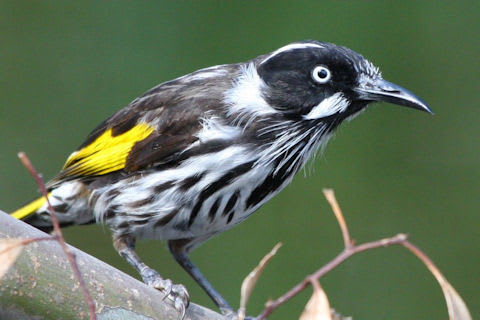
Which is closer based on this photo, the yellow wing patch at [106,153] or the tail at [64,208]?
the yellow wing patch at [106,153]

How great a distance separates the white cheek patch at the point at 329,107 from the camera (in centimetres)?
396

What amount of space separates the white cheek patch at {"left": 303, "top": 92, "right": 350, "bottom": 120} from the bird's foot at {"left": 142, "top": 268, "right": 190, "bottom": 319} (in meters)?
0.75

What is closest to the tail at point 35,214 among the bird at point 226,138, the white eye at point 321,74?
the bird at point 226,138

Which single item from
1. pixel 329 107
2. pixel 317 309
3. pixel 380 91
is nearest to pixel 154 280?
pixel 329 107

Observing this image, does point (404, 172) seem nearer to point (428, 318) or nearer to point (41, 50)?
point (428, 318)

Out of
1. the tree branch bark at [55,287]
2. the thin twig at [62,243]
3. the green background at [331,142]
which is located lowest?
the green background at [331,142]

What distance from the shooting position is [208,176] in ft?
12.8

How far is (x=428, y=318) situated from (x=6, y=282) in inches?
150

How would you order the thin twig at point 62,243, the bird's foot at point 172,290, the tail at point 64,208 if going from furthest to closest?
1. the tail at point 64,208
2. the bird's foot at point 172,290
3. the thin twig at point 62,243

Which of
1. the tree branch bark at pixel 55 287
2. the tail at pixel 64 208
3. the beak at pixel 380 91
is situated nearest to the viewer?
the tree branch bark at pixel 55 287

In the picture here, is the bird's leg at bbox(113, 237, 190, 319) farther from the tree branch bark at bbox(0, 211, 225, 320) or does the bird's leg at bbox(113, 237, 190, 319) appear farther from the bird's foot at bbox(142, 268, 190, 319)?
the tree branch bark at bbox(0, 211, 225, 320)

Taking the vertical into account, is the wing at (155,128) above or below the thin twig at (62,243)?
below

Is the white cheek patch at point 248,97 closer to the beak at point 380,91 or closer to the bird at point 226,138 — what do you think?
the bird at point 226,138

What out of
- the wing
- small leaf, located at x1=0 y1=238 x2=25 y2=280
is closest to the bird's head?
the wing
